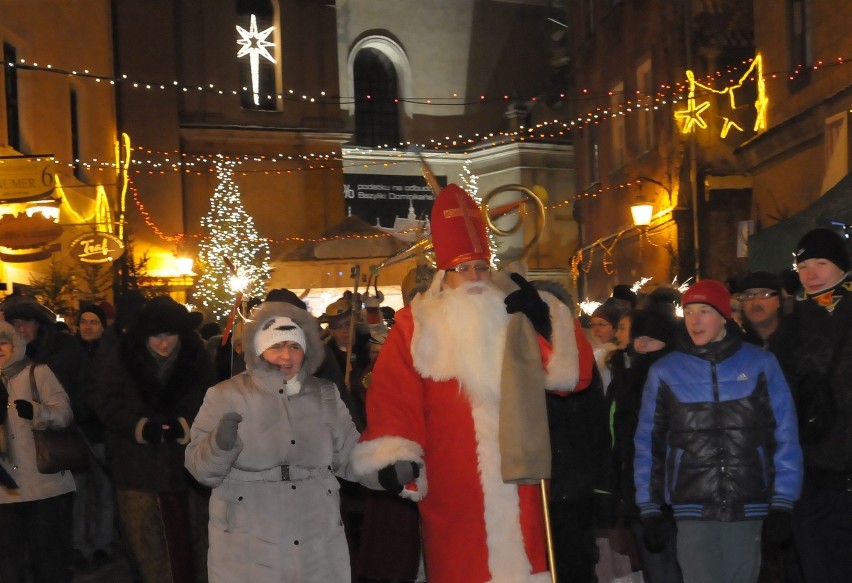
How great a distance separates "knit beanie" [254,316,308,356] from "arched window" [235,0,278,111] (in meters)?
30.6

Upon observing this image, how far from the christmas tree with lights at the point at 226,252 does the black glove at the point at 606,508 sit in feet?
67.5

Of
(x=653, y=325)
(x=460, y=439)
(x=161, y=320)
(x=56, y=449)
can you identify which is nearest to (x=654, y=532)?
(x=460, y=439)

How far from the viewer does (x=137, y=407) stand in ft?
24.8

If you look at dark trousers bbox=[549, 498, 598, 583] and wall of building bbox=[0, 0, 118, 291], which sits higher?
wall of building bbox=[0, 0, 118, 291]

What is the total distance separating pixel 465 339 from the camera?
5387 mm

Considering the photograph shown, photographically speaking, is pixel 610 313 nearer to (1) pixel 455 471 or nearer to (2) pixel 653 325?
(2) pixel 653 325

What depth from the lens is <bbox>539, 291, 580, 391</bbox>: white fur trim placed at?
5359 millimetres

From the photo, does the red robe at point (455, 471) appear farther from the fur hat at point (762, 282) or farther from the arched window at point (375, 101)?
the arched window at point (375, 101)

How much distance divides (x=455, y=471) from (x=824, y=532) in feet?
7.14

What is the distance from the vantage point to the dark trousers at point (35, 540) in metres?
7.81

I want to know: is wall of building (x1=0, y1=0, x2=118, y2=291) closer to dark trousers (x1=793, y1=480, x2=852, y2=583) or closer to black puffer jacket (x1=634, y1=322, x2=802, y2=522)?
black puffer jacket (x1=634, y1=322, x2=802, y2=522)

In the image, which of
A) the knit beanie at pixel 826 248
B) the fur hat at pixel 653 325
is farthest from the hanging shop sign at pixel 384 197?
the knit beanie at pixel 826 248

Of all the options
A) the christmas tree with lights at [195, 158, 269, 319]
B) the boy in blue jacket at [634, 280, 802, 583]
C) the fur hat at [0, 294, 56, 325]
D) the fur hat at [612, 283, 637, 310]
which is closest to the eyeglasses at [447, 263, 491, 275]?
the boy in blue jacket at [634, 280, 802, 583]

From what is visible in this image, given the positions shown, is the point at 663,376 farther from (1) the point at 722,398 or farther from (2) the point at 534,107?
(2) the point at 534,107
